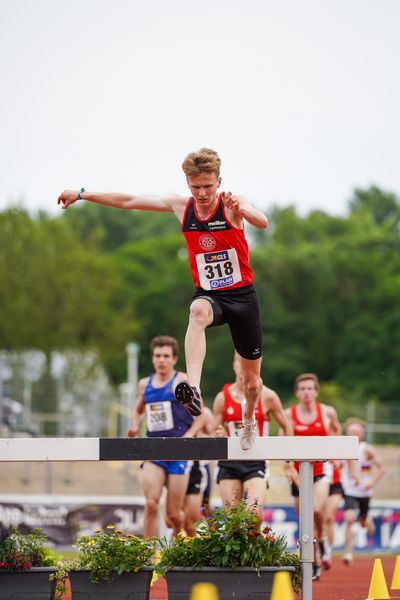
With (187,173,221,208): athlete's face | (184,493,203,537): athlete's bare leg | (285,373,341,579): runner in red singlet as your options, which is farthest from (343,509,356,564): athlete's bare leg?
(187,173,221,208): athlete's face

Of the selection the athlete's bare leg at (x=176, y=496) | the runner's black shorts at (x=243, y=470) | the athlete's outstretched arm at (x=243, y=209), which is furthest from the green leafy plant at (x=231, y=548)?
the athlete's bare leg at (x=176, y=496)

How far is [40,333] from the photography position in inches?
1988

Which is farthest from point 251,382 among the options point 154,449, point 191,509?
point 191,509

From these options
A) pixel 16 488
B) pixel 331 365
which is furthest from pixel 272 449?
pixel 331 365

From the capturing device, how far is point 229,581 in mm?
7926

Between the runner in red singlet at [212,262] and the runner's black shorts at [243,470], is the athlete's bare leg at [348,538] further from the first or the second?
the runner in red singlet at [212,262]

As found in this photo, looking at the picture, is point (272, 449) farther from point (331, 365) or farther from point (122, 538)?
point (331, 365)

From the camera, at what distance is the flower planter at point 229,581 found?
7.90m

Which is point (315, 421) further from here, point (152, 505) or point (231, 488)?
point (152, 505)

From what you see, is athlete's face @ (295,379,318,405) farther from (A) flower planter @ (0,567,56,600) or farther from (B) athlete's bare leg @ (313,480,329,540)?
(A) flower planter @ (0,567,56,600)

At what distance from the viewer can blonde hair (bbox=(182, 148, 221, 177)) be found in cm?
799

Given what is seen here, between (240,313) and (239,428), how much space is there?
9.47 feet

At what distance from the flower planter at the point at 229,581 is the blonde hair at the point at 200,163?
2911mm

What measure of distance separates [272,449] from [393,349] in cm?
5173
